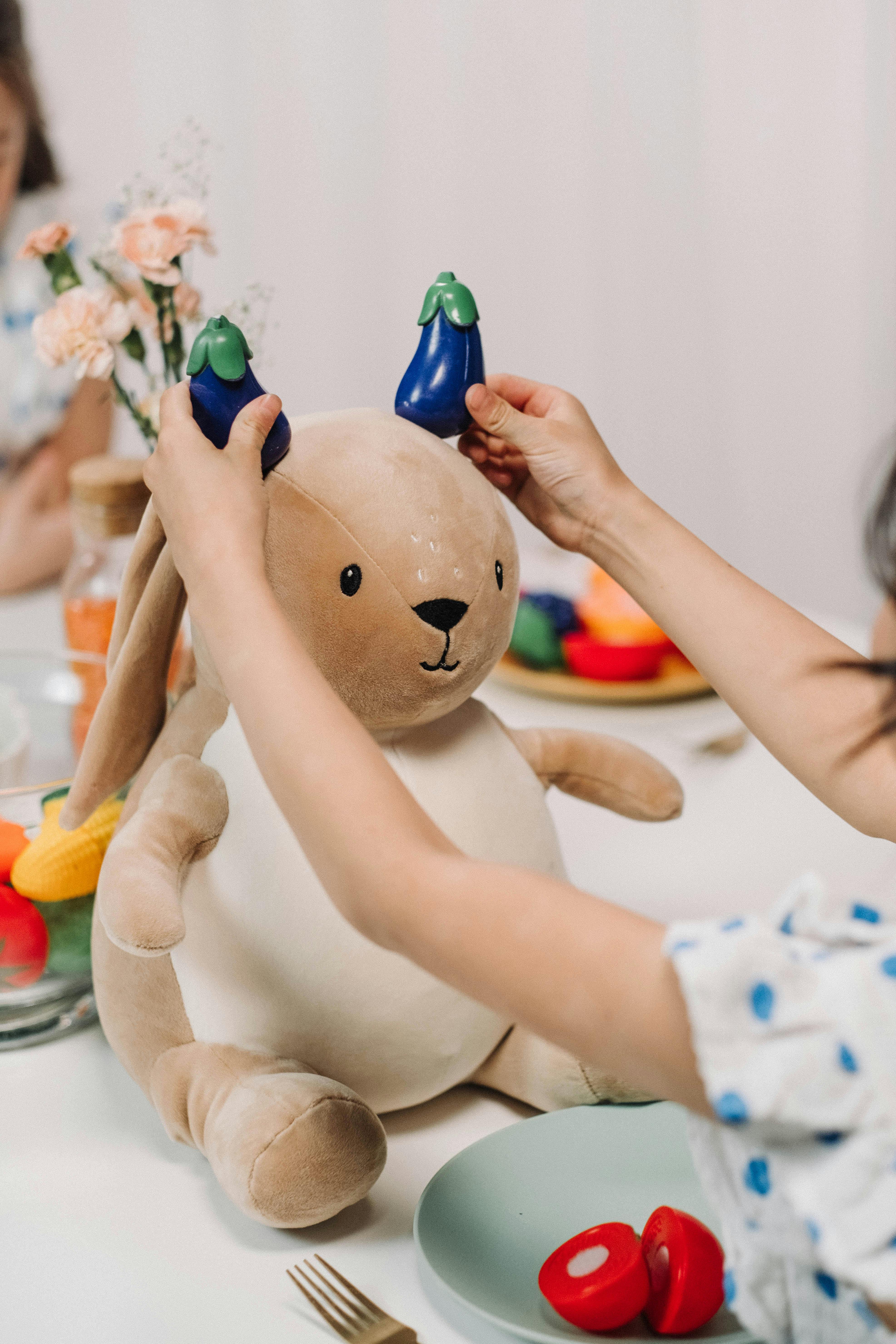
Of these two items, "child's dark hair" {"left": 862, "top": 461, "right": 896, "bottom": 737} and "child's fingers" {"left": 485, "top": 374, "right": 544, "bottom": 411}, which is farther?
"child's fingers" {"left": 485, "top": 374, "right": 544, "bottom": 411}

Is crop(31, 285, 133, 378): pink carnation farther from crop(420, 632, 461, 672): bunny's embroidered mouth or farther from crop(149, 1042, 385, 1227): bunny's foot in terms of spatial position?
crop(149, 1042, 385, 1227): bunny's foot

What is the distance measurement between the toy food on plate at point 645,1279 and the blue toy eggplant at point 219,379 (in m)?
0.39

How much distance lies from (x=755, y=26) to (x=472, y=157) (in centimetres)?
54

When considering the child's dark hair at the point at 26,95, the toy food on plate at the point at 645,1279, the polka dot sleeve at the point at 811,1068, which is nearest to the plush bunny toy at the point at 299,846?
the toy food on plate at the point at 645,1279

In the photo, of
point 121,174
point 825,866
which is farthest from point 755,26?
point 825,866

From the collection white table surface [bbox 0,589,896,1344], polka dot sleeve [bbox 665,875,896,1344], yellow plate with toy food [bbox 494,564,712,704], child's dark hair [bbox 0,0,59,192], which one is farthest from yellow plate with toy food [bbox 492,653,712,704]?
child's dark hair [bbox 0,0,59,192]

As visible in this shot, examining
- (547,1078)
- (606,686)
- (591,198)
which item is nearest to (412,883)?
(547,1078)

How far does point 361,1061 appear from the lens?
647 mm

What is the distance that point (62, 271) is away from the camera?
91cm

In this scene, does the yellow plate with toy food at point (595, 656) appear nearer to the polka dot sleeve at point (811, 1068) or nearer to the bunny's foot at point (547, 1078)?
the bunny's foot at point (547, 1078)

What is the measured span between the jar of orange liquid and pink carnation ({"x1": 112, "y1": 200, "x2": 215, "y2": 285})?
0.16 metres

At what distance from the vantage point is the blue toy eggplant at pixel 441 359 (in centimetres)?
68

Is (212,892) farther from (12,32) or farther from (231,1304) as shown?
(12,32)

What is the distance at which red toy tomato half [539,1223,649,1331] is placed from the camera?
524mm
